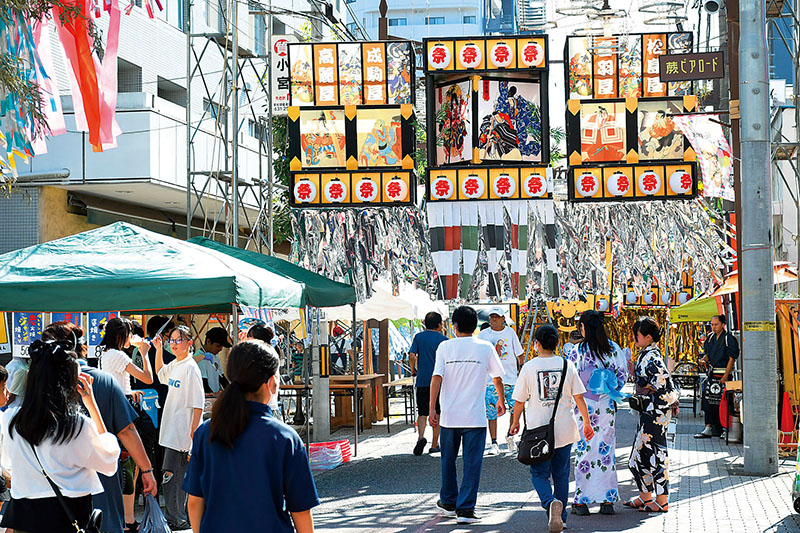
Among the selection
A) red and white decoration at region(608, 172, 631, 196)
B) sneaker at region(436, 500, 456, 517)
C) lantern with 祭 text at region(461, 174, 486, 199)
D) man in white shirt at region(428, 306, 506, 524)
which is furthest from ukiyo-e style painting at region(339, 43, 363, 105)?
sneaker at region(436, 500, 456, 517)

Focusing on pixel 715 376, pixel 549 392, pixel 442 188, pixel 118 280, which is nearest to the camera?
pixel 549 392

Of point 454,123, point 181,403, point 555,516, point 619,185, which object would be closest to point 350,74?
point 454,123

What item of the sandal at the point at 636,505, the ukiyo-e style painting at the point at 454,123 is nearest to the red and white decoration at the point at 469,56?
the ukiyo-e style painting at the point at 454,123

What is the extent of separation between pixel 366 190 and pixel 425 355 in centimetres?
241

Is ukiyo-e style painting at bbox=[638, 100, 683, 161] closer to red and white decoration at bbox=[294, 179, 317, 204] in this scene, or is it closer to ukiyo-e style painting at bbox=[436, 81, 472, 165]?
ukiyo-e style painting at bbox=[436, 81, 472, 165]

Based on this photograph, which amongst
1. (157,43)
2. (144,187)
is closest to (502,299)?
(144,187)

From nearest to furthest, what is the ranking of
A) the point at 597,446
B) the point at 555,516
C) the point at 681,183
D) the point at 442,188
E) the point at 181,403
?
the point at 555,516, the point at 181,403, the point at 597,446, the point at 681,183, the point at 442,188

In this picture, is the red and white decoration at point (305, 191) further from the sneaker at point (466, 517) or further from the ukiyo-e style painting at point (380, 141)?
the sneaker at point (466, 517)

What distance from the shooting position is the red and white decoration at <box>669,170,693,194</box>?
13.4 meters

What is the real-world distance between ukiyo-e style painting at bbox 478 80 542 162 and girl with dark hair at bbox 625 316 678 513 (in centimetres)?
455

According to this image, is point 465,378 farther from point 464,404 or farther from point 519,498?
point 519,498

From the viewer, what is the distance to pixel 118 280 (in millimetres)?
9125

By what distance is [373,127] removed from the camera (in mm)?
13711

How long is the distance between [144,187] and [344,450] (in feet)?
33.5
